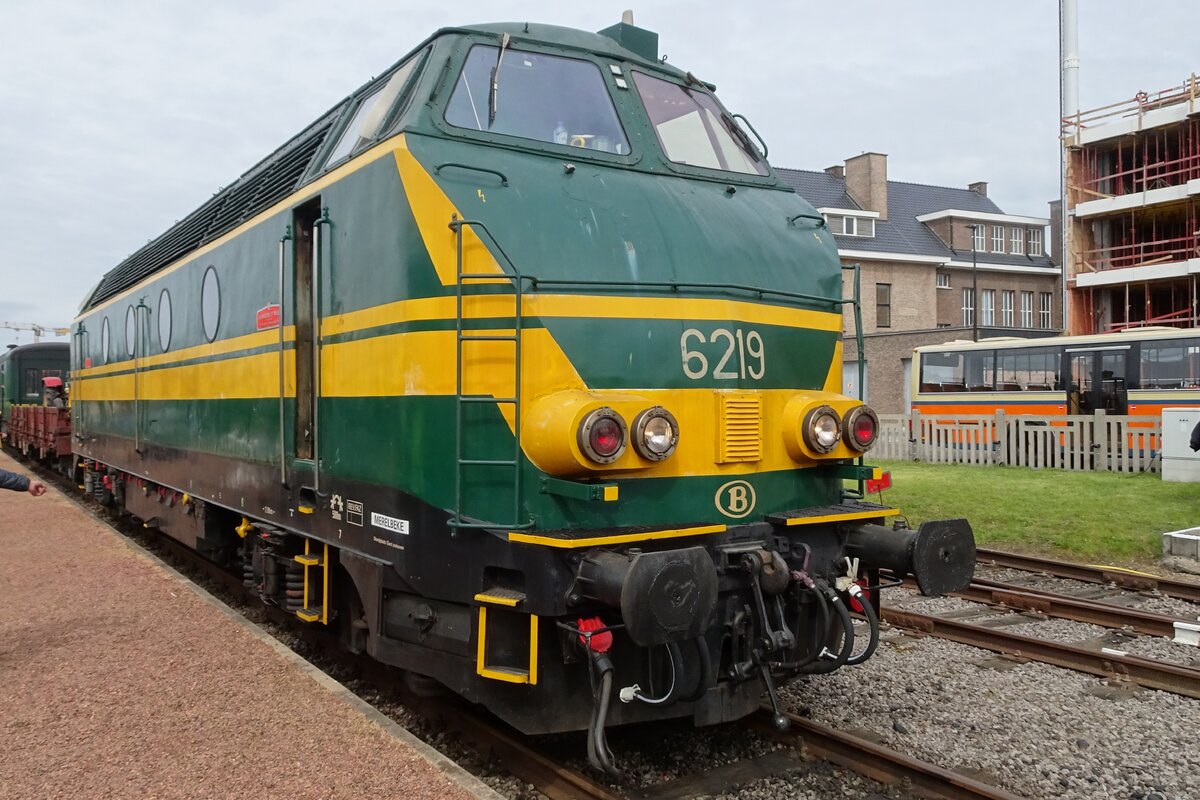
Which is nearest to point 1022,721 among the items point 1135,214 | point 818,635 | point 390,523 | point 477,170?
A: point 818,635

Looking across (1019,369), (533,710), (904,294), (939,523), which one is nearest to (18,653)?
(533,710)

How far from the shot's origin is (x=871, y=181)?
4394 centimetres

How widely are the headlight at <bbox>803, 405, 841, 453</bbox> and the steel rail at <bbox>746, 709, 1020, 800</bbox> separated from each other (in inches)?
57.3

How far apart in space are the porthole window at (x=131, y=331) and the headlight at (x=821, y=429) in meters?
8.97

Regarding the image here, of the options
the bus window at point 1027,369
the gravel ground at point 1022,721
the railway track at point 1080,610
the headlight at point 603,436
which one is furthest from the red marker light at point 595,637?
the bus window at point 1027,369

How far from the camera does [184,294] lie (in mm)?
9133

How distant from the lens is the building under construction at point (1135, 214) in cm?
3225

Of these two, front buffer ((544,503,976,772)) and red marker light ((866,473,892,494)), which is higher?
red marker light ((866,473,892,494))

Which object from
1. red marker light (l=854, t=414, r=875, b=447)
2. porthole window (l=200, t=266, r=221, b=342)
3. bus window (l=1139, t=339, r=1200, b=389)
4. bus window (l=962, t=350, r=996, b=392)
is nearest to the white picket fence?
bus window (l=1139, t=339, r=1200, b=389)

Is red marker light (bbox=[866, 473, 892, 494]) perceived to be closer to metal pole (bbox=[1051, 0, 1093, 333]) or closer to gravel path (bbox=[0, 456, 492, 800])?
gravel path (bbox=[0, 456, 492, 800])

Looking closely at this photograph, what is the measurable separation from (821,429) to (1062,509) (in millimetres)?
10019

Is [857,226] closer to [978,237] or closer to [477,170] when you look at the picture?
[978,237]

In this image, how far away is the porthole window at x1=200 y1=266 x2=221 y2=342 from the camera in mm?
8000

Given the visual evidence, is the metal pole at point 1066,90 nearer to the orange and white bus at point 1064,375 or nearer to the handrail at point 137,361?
the orange and white bus at point 1064,375
